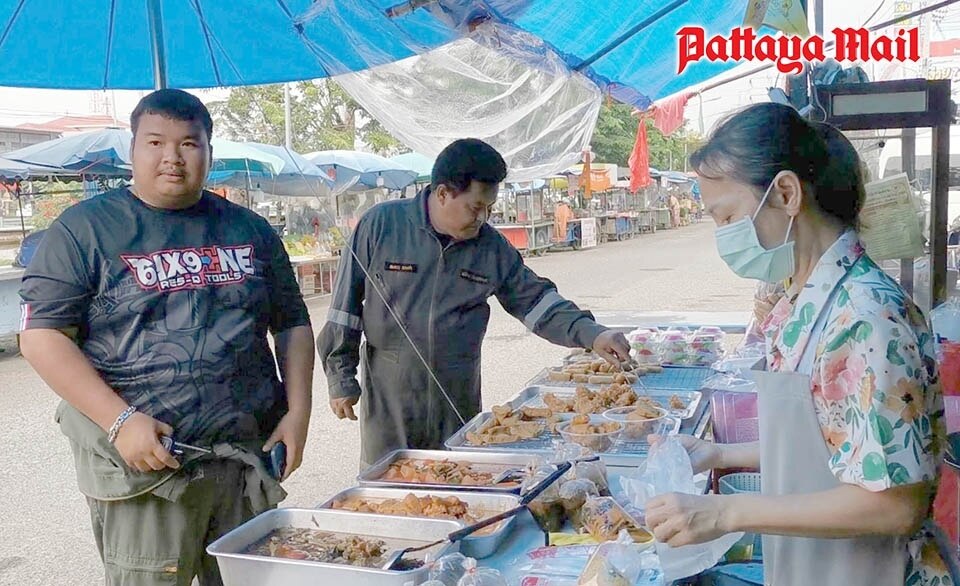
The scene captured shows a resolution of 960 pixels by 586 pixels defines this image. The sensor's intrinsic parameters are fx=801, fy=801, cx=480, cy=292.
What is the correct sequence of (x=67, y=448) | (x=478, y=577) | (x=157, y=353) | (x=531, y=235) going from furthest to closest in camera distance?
(x=531, y=235) < (x=67, y=448) < (x=157, y=353) < (x=478, y=577)

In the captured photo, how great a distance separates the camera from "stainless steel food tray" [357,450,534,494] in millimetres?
2141

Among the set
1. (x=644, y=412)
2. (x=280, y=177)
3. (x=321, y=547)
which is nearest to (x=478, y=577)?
(x=321, y=547)

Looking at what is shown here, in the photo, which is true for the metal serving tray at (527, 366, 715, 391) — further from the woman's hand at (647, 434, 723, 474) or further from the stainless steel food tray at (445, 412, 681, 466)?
the woman's hand at (647, 434, 723, 474)

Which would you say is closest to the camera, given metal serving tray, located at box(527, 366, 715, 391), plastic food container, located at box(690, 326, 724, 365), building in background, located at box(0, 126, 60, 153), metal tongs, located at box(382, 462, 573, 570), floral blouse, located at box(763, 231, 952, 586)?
floral blouse, located at box(763, 231, 952, 586)

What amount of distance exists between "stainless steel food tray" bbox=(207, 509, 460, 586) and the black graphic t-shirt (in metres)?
0.39

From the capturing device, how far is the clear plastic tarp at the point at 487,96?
354 cm

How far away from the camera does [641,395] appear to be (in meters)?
3.09

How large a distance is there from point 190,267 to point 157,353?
24 centimetres

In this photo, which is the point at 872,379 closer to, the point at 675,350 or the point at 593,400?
the point at 593,400

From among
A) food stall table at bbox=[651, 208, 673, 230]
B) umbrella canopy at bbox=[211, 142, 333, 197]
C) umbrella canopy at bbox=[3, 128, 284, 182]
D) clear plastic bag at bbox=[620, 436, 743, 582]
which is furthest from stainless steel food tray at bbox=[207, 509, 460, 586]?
food stall table at bbox=[651, 208, 673, 230]

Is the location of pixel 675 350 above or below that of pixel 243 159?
below

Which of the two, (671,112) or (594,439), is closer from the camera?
(594,439)

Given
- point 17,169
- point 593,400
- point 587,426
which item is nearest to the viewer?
point 587,426

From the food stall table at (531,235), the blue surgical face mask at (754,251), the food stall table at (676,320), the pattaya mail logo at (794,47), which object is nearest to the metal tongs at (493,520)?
the blue surgical face mask at (754,251)
